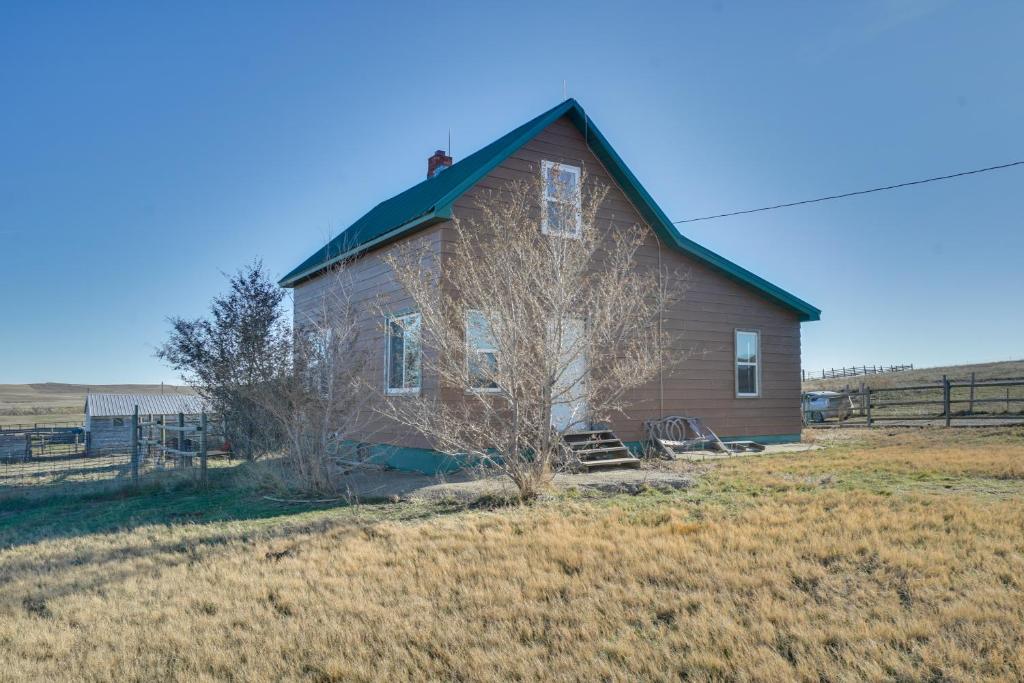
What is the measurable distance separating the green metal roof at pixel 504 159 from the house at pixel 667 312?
2 centimetres

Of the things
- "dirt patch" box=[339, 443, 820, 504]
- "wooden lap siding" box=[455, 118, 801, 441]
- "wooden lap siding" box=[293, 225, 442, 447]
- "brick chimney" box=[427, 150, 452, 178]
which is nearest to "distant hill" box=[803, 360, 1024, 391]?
"wooden lap siding" box=[455, 118, 801, 441]

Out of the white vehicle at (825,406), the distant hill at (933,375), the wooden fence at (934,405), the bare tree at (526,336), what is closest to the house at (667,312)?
the bare tree at (526,336)

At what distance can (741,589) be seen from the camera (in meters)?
4.56

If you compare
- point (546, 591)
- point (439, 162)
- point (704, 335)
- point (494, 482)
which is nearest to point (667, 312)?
point (704, 335)

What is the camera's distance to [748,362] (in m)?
14.8

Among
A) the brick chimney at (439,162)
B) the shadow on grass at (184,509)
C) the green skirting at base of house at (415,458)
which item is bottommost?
the shadow on grass at (184,509)

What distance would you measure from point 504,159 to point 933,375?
2097 inches

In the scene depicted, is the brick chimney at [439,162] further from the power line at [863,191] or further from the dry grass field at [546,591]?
the dry grass field at [546,591]

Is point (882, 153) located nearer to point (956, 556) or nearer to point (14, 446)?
point (956, 556)

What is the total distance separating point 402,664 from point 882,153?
51.6 ft

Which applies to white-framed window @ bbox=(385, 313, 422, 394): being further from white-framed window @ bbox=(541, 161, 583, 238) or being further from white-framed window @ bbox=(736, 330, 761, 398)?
white-framed window @ bbox=(736, 330, 761, 398)

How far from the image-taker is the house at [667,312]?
11.5 meters

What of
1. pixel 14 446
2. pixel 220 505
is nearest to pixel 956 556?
pixel 220 505

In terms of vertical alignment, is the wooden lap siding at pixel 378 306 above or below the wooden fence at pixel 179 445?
above
